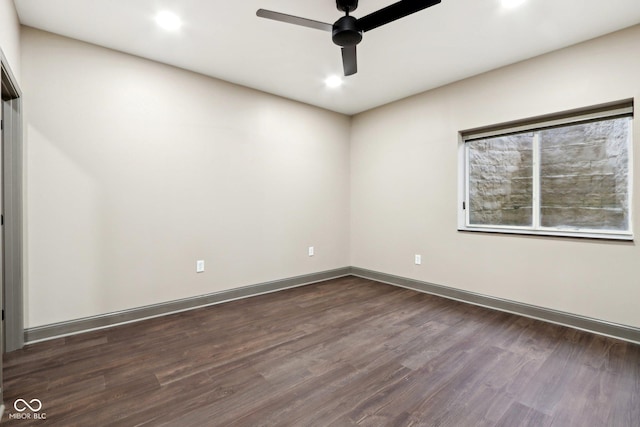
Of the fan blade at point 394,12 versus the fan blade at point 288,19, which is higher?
the fan blade at point 288,19

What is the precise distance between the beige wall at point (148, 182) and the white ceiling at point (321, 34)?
0.32 m

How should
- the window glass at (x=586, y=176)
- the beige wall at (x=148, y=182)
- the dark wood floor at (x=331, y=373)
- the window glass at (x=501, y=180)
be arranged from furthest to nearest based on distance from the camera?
the window glass at (x=501, y=180) < the window glass at (x=586, y=176) < the beige wall at (x=148, y=182) < the dark wood floor at (x=331, y=373)

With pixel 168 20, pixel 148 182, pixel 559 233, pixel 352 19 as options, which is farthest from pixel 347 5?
pixel 559 233

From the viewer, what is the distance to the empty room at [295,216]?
1.97 metres

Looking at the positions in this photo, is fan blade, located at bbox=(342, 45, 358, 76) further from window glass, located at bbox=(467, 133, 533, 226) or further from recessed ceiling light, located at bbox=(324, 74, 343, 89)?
window glass, located at bbox=(467, 133, 533, 226)

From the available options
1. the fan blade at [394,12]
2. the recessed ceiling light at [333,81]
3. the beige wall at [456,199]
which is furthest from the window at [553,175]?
the fan blade at [394,12]

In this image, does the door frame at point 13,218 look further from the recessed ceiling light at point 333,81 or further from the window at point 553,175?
the window at point 553,175

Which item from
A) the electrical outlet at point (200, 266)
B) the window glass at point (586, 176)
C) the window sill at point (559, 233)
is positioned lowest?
the electrical outlet at point (200, 266)

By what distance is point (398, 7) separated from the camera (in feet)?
6.21

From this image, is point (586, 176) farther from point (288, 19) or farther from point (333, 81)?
point (288, 19)

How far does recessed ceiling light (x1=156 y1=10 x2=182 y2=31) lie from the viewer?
241cm

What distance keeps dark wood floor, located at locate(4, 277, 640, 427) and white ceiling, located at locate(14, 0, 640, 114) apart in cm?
260

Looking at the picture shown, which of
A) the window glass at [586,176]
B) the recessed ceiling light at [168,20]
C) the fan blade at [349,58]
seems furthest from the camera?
the window glass at [586,176]

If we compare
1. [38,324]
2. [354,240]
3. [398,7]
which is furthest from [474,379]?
[38,324]
